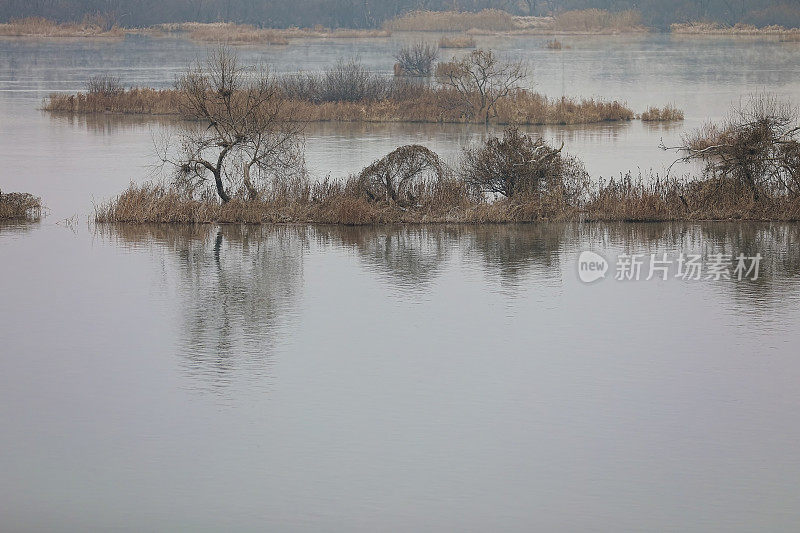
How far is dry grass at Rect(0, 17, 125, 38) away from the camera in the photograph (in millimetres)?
139000

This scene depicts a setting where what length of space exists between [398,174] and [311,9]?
427 ft

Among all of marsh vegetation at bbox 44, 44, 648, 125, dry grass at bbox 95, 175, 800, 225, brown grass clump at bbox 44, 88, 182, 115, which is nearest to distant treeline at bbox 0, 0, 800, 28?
marsh vegetation at bbox 44, 44, 648, 125

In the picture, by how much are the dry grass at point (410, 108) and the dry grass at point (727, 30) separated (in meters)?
79.3

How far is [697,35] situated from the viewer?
136m

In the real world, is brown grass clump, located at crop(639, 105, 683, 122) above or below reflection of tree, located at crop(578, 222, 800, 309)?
above

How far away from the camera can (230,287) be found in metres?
22.8

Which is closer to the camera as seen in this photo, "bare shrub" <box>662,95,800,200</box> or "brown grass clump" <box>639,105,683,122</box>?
"bare shrub" <box>662,95,800,200</box>

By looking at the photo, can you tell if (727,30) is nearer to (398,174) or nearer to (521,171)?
(521,171)

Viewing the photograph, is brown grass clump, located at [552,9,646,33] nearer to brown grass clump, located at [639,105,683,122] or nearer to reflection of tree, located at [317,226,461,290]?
brown grass clump, located at [639,105,683,122]

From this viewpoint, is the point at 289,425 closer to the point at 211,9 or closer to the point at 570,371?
the point at 570,371

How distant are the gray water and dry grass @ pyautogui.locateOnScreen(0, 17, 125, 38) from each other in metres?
113

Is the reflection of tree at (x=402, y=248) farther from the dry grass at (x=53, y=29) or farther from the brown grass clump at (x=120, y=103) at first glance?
the dry grass at (x=53, y=29)


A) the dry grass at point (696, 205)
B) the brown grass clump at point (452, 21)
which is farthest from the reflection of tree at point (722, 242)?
the brown grass clump at point (452, 21)

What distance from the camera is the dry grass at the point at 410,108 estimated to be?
5400cm
